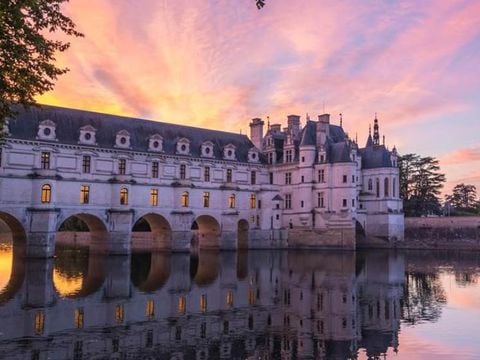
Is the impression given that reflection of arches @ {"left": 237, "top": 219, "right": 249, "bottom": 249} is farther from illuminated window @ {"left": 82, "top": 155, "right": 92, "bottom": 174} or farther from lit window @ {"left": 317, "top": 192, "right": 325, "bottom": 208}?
illuminated window @ {"left": 82, "top": 155, "right": 92, "bottom": 174}

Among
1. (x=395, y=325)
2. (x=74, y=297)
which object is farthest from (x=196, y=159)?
(x=395, y=325)

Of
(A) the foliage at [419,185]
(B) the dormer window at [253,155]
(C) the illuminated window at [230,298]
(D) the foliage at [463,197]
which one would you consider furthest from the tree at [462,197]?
(C) the illuminated window at [230,298]

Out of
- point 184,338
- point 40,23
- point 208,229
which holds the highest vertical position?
point 40,23

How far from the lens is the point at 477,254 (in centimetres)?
4922

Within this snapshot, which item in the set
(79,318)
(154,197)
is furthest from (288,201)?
(79,318)

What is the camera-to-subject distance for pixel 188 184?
4534 cm

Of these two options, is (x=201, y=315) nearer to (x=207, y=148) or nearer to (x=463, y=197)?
(x=207, y=148)

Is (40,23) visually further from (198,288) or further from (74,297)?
(198,288)

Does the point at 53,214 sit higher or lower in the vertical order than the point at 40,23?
lower

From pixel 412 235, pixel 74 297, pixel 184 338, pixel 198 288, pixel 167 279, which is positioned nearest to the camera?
pixel 184 338

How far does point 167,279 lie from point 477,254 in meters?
34.7

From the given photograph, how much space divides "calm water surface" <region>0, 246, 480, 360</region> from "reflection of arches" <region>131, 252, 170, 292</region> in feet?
0.32

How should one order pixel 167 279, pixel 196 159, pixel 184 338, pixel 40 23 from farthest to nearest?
pixel 196 159, pixel 167 279, pixel 184 338, pixel 40 23

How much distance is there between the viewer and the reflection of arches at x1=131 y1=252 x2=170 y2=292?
23.2 metres
